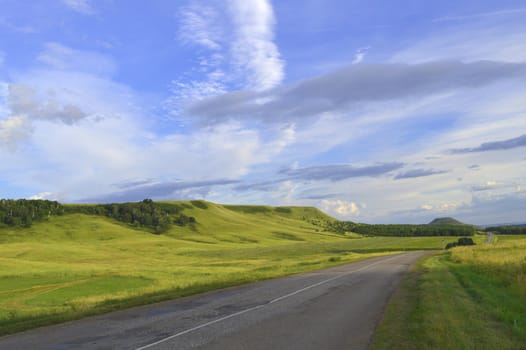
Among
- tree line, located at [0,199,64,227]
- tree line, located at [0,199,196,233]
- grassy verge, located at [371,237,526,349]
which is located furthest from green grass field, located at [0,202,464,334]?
grassy verge, located at [371,237,526,349]

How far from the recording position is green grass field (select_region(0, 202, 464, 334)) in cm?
2330

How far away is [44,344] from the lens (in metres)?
12.2

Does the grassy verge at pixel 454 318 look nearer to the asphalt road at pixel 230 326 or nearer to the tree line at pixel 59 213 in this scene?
the asphalt road at pixel 230 326

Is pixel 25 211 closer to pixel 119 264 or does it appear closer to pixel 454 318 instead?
pixel 119 264

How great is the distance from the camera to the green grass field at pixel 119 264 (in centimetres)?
2330

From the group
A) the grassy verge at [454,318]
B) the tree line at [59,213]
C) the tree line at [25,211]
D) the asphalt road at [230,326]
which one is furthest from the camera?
the tree line at [59,213]

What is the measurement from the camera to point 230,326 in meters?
13.9

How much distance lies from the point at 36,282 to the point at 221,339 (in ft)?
116

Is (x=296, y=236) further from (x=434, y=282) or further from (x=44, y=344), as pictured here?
(x=44, y=344)

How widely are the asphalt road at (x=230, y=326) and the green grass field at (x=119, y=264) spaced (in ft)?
6.39

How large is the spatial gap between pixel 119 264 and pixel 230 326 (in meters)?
59.2

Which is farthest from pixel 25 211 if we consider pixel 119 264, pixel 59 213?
pixel 119 264

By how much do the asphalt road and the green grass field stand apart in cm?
195

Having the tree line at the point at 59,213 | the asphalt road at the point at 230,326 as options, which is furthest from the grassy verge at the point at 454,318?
the tree line at the point at 59,213
